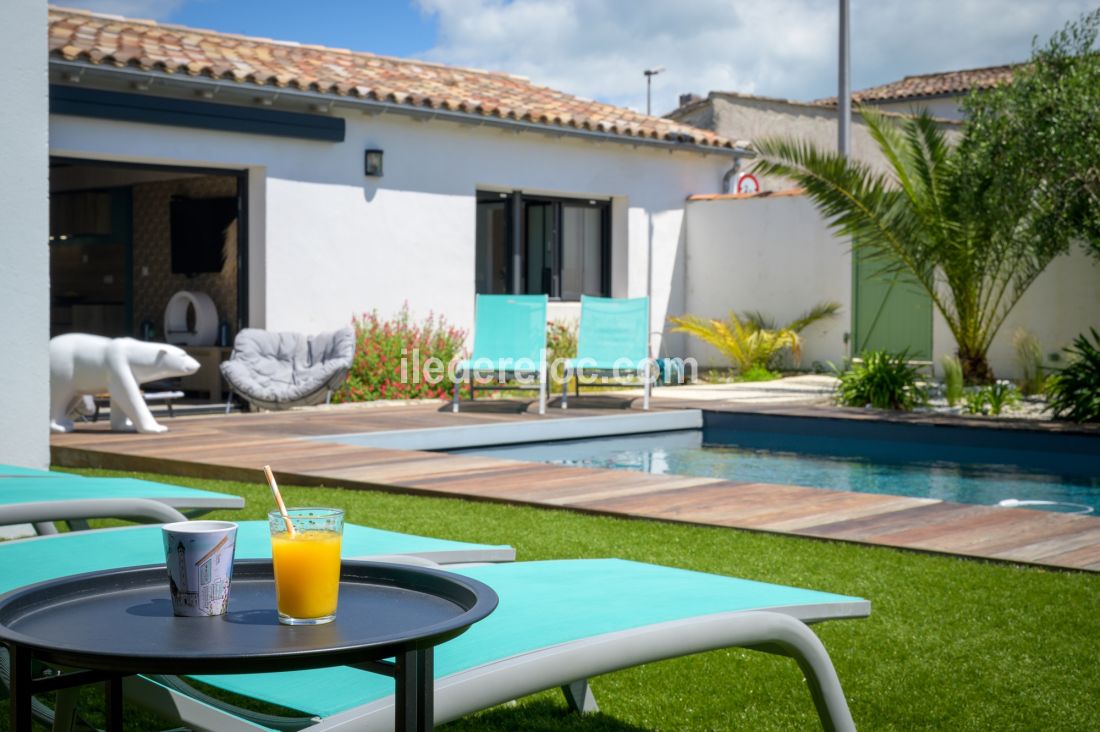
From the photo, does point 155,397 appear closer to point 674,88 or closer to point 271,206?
point 271,206

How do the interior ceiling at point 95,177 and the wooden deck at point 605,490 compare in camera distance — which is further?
the interior ceiling at point 95,177

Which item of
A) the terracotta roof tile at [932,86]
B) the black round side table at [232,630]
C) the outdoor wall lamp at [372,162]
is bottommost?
the black round side table at [232,630]

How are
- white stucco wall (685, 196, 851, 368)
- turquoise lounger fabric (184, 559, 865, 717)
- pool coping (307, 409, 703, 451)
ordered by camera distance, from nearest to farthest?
turquoise lounger fabric (184, 559, 865, 717), pool coping (307, 409, 703, 451), white stucco wall (685, 196, 851, 368)

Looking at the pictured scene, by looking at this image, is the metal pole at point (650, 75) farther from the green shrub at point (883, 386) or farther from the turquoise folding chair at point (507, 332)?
the turquoise folding chair at point (507, 332)

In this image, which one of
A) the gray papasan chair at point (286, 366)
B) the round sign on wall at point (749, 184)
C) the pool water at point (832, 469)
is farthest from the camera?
the round sign on wall at point (749, 184)

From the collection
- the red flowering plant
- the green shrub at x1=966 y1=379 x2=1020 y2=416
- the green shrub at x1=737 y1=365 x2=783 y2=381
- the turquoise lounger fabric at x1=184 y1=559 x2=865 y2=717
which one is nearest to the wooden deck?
the turquoise lounger fabric at x1=184 y1=559 x2=865 y2=717

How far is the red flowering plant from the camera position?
39.4 feet

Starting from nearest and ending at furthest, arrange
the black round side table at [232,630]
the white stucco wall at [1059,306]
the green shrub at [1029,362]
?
the black round side table at [232,630] < the green shrub at [1029,362] < the white stucco wall at [1059,306]

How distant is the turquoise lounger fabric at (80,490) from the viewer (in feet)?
10.6

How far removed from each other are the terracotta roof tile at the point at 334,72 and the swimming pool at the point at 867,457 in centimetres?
453

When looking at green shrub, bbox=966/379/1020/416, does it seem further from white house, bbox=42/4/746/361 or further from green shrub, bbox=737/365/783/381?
white house, bbox=42/4/746/361

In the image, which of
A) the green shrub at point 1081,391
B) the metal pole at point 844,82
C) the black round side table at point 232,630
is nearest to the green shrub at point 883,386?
the green shrub at point 1081,391

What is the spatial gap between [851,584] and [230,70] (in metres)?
8.80

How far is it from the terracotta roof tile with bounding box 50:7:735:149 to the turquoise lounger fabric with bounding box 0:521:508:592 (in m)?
8.42
